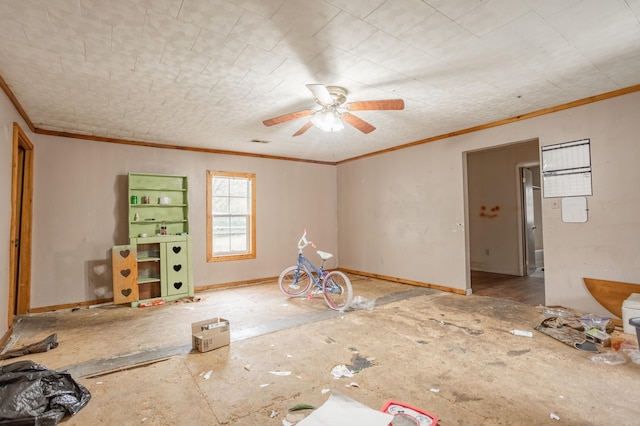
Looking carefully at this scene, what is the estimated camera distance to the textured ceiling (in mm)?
2068

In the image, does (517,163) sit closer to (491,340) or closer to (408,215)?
(408,215)

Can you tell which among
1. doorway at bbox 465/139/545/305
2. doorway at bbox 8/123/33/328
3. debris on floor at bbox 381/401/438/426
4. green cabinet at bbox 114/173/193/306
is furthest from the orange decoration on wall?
doorway at bbox 8/123/33/328

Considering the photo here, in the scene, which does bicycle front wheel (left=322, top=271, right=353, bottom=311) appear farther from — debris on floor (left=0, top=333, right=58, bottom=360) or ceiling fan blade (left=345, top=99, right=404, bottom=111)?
debris on floor (left=0, top=333, right=58, bottom=360)

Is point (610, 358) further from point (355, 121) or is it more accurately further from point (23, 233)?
point (23, 233)

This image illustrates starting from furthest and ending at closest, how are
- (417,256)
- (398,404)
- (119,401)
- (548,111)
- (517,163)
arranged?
(517,163)
(417,256)
(548,111)
(119,401)
(398,404)

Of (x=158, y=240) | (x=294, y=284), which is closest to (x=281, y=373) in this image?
(x=294, y=284)

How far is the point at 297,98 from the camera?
349 cm

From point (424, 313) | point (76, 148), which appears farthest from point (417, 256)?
point (76, 148)

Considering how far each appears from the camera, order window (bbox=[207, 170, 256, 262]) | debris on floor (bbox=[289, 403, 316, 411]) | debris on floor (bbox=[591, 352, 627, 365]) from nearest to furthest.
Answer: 1. debris on floor (bbox=[289, 403, 316, 411])
2. debris on floor (bbox=[591, 352, 627, 365])
3. window (bbox=[207, 170, 256, 262])

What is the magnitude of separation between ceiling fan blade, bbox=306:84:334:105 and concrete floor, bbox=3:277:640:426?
2.28 metres

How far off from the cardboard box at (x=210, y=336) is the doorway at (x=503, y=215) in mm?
4665

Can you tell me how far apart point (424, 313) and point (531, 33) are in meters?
3.10

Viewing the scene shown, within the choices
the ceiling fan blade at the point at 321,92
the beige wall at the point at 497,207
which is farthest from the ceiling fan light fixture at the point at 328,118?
the beige wall at the point at 497,207

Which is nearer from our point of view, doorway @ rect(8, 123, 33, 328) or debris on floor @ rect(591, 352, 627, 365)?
debris on floor @ rect(591, 352, 627, 365)
